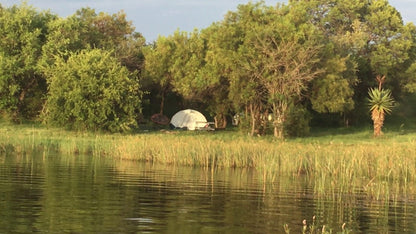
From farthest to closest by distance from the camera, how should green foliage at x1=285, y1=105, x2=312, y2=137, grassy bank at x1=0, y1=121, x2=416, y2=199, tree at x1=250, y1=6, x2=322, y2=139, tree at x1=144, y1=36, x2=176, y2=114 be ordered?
tree at x1=144, y1=36, x2=176, y2=114 < green foliage at x1=285, y1=105, x2=312, y2=137 < tree at x1=250, y1=6, x2=322, y2=139 < grassy bank at x1=0, y1=121, x2=416, y2=199

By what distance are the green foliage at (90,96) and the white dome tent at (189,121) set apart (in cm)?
1088

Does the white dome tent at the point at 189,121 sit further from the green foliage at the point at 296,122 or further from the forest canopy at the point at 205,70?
the green foliage at the point at 296,122

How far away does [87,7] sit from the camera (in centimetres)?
7225

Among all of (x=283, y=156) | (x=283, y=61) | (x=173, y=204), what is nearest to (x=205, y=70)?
(x=283, y=61)

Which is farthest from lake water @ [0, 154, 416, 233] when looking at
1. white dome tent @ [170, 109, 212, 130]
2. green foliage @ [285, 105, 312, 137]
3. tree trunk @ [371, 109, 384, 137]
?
white dome tent @ [170, 109, 212, 130]

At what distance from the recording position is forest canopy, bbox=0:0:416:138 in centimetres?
5206

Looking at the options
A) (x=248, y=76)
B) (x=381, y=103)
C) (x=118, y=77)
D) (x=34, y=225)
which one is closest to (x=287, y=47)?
(x=248, y=76)

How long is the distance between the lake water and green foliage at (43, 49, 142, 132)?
25340 millimetres

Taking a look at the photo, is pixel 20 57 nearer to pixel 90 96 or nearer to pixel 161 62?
pixel 90 96

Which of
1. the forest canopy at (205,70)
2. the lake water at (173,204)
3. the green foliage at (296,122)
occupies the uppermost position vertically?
the forest canopy at (205,70)

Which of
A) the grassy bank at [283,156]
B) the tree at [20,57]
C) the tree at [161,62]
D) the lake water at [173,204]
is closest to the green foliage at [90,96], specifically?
the tree at [20,57]

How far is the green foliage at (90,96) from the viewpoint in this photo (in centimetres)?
5144

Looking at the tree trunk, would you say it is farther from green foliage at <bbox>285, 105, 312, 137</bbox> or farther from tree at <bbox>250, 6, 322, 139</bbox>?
tree at <bbox>250, 6, 322, 139</bbox>

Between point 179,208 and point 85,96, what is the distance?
3736 centimetres
